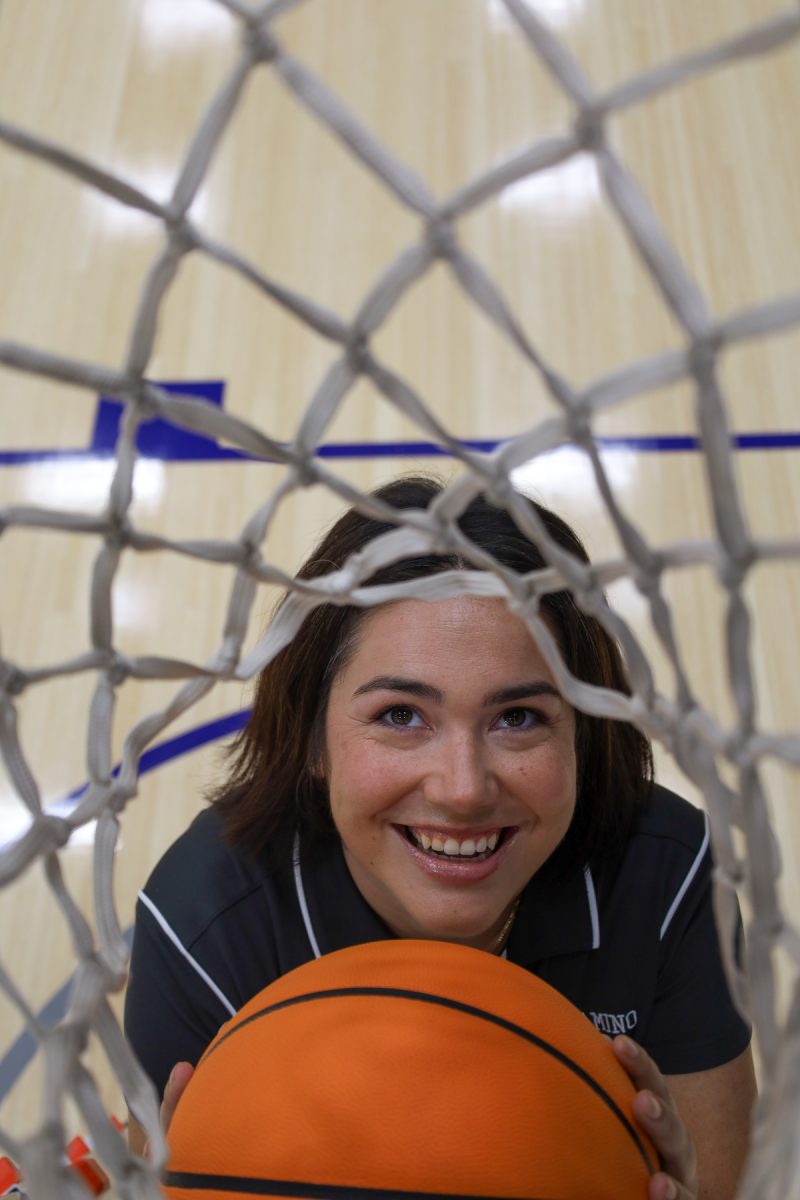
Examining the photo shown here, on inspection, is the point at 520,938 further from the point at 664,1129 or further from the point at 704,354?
the point at 704,354

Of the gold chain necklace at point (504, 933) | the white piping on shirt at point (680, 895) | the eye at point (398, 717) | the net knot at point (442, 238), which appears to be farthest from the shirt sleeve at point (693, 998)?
the net knot at point (442, 238)

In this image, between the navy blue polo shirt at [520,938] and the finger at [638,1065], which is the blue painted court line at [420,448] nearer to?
the navy blue polo shirt at [520,938]

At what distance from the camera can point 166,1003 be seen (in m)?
1.07

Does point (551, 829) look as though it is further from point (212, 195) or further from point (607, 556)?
point (212, 195)

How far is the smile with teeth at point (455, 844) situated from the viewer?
928 millimetres

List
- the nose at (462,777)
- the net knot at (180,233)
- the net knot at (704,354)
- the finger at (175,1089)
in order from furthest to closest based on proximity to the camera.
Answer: the finger at (175,1089) → the nose at (462,777) → the net knot at (180,233) → the net knot at (704,354)

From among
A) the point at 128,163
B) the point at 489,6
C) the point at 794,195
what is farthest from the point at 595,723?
the point at 489,6

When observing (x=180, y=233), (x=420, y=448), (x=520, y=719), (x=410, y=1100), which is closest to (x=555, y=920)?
(x=520, y=719)

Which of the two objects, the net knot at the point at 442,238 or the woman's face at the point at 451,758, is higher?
the net knot at the point at 442,238

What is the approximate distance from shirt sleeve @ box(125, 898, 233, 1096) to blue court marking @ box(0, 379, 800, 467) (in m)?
1.10

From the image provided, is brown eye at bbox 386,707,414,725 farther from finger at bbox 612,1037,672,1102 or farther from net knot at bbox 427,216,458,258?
net knot at bbox 427,216,458,258

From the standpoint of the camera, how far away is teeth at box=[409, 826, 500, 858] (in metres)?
0.93

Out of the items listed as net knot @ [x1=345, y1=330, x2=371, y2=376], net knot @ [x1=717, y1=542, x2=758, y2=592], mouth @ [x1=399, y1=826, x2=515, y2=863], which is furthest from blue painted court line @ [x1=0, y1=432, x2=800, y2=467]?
net knot @ [x1=717, y1=542, x2=758, y2=592]

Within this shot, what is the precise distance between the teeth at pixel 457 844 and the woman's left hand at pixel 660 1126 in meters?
0.17
